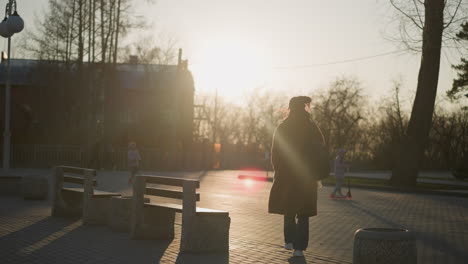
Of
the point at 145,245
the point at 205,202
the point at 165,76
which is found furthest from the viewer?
the point at 165,76

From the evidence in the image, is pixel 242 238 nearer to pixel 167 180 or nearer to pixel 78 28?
pixel 167 180

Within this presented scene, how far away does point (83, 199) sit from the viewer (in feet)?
40.9

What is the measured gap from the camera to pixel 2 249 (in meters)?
8.97

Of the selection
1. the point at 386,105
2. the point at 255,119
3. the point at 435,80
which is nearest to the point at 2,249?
the point at 435,80

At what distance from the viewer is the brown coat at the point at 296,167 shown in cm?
875

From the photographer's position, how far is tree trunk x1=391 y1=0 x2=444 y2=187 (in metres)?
27.5

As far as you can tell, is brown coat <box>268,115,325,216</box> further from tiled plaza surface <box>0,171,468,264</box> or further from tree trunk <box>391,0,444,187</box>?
tree trunk <box>391,0,444,187</box>

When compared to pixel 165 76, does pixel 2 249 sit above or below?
below

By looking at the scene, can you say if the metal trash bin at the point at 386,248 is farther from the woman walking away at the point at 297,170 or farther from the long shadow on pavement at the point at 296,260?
the woman walking away at the point at 297,170

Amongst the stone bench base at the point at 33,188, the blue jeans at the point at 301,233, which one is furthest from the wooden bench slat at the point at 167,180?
the stone bench base at the point at 33,188

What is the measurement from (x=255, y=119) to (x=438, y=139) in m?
27.5

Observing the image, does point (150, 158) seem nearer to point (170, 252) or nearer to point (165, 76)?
point (165, 76)

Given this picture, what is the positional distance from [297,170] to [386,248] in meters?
2.63

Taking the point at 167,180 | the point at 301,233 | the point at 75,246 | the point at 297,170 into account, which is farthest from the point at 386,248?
the point at 75,246
